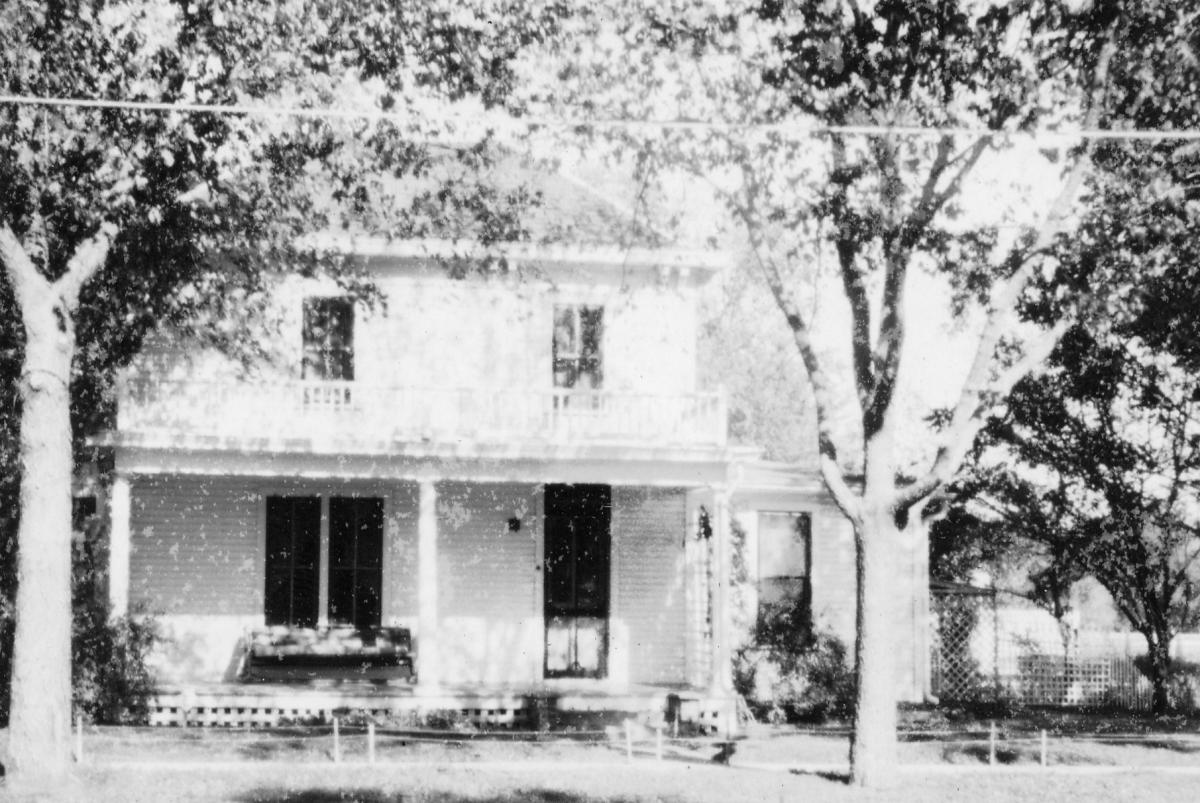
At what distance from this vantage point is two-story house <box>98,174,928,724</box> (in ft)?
62.1

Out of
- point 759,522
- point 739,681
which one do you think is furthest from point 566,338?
point 739,681

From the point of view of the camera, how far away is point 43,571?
13055 millimetres

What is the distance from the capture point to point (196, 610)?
2011 cm

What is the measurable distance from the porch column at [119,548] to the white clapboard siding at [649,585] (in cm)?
720

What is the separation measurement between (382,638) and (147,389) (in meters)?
4.89

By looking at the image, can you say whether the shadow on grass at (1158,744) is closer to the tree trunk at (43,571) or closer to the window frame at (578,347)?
the window frame at (578,347)

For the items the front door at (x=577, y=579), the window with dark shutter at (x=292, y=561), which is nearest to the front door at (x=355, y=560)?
the window with dark shutter at (x=292, y=561)

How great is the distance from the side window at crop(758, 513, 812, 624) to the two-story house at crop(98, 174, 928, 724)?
118 mm

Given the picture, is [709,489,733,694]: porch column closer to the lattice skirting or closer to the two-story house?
the two-story house

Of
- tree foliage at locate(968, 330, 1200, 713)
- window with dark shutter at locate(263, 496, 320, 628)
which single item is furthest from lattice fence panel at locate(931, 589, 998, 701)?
window with dark shutter at locate(263, 496, 320, 628)

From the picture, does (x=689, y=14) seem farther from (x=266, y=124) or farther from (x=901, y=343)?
(x=266, y=124)

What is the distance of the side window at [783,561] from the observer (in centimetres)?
2183

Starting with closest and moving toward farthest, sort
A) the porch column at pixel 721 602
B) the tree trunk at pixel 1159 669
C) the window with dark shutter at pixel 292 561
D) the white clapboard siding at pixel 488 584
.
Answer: the porch column at pixel 721 602, the window with dark shutter at pixel 292 561, the white clapboard siding at pixel 488 584, the tree trunk at pixel 1159 669

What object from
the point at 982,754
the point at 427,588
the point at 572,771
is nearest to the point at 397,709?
the point at 427,588
